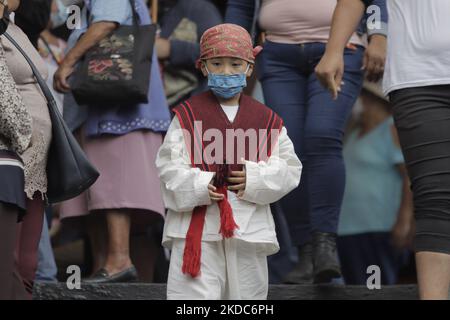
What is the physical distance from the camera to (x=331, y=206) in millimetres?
6434

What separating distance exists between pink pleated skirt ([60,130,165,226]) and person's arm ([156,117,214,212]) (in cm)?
121

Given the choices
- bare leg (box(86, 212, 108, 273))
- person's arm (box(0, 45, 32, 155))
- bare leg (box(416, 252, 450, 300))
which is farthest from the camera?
bare leg (box(86, 212, 108, 273))

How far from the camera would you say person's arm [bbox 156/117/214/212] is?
539cm

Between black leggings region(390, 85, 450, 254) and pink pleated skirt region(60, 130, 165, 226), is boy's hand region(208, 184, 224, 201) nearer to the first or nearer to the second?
black leggings region(390, 85, 450, 254)

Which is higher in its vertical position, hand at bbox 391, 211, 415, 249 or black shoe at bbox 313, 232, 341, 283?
hand at bbox 391, 211, 415, 249

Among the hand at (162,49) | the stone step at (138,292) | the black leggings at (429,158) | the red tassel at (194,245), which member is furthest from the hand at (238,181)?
the hand at (162,49)

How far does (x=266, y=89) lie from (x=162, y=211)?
0.83 metres

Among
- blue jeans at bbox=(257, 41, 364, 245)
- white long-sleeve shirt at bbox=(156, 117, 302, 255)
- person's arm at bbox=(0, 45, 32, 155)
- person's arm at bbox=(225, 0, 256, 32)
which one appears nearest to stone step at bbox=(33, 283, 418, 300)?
blue jeans at bbox=(257, 41, 364, 245)

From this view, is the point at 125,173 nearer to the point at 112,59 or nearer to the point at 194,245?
the point at 112,59

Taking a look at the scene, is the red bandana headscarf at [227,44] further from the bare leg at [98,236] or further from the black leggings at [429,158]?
the bare leg at [98,236]
